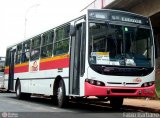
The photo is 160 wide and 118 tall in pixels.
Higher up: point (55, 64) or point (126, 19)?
point (126, 19)

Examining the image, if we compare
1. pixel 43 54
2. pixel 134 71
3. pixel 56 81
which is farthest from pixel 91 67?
pixel 43 54

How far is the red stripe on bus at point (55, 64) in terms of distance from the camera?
16078mm

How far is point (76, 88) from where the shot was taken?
49.3ft

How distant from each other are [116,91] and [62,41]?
11.0ft

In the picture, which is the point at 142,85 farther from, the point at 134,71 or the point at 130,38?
the point at 130,38

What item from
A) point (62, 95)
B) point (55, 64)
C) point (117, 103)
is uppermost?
point (55, 64)

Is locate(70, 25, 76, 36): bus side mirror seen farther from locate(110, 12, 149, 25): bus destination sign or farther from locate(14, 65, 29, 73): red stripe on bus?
locate(14, 65, 29, 73): red stripe on bus

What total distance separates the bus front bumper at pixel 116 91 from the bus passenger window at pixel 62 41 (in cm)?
246

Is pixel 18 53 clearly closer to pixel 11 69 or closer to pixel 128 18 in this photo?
pixel 11 69

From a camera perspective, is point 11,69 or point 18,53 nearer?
point 18,53

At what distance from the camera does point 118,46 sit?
48.2 ft

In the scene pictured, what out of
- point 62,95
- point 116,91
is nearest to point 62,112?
point 62,95

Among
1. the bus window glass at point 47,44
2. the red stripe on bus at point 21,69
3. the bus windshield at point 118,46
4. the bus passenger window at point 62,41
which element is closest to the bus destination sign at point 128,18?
the bus windshield at point 118,46

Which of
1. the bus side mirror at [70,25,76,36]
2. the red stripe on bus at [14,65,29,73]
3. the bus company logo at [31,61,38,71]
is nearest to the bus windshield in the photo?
the bus side mirror at [70,25,76,36]
